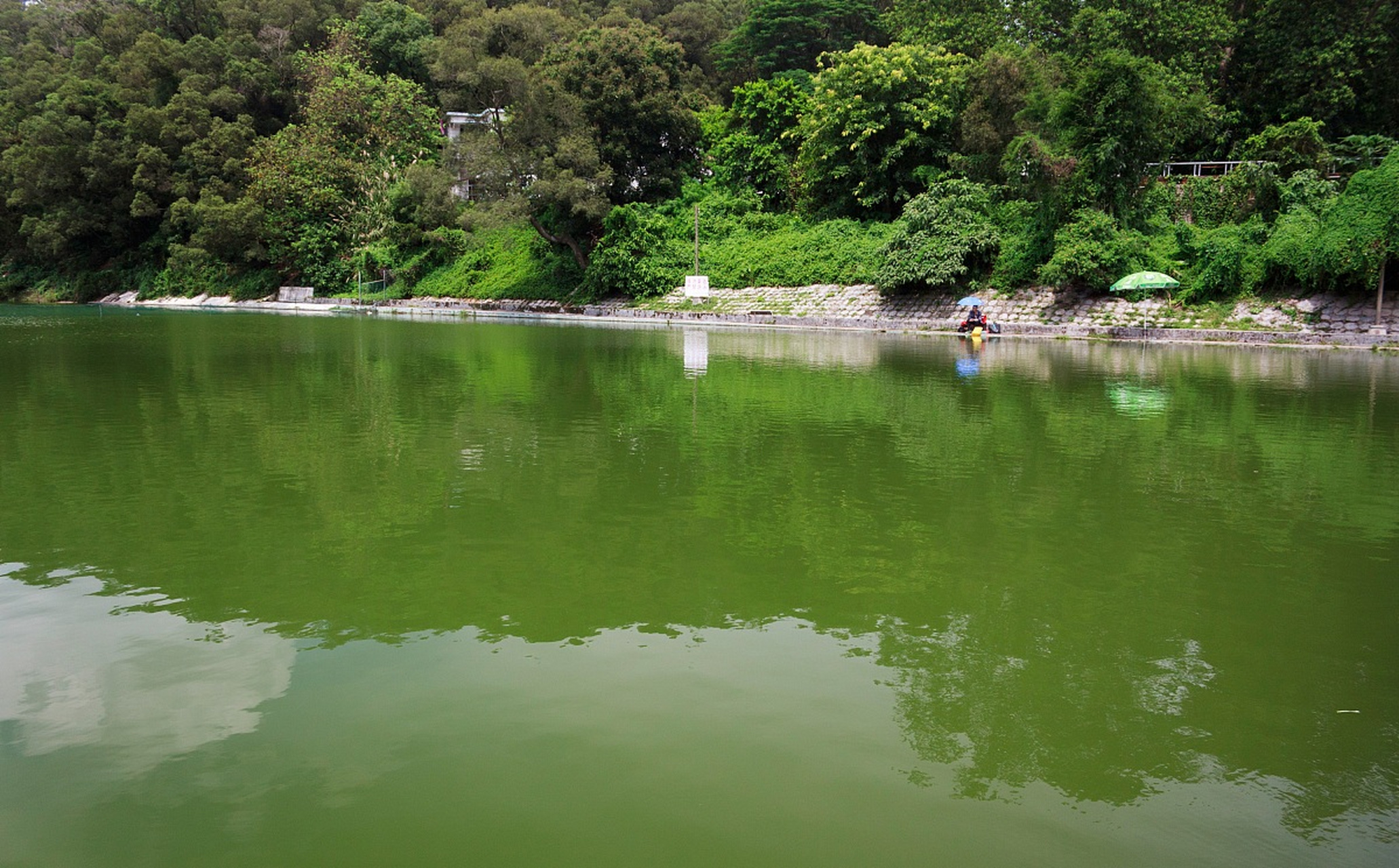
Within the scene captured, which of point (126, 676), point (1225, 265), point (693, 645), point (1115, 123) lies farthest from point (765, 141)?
point (126, 676)

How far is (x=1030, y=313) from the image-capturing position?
26203 mm

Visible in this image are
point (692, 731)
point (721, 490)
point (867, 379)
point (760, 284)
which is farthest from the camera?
point (760, 284)

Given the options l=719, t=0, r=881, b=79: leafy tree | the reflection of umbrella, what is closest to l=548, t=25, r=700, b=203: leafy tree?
l=719, t=0, r=881, b=79: leafy tree

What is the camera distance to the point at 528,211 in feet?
116

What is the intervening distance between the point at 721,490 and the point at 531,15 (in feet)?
134

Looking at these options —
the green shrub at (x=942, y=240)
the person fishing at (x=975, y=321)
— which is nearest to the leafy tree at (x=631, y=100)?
the green shrub at (x=942, y=240)

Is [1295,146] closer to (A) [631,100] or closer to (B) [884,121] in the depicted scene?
(B) [884,121]

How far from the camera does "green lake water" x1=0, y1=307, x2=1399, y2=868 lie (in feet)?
9.73

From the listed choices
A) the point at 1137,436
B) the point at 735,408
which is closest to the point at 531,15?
the point at 735,408

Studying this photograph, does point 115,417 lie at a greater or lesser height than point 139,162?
lesser

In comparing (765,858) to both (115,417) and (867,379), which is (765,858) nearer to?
(115,417)

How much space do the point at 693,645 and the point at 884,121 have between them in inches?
1227

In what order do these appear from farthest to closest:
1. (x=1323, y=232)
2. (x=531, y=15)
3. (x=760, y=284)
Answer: (x=531, y=15) < (x=760, y=284) < (x=1323, y=232)

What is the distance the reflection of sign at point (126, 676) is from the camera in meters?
3.49
